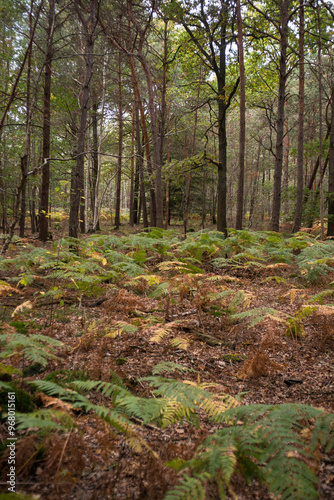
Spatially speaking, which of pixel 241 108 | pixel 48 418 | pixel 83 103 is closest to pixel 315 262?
pixel 48 418

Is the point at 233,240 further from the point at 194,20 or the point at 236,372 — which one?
the point at 194,20

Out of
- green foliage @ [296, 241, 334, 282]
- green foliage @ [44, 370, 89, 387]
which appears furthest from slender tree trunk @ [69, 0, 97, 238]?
green foliage @ [296, 241, 334, 282]

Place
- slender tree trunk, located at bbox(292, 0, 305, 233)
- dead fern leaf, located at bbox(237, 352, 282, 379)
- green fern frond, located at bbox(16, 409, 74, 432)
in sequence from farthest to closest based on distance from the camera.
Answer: slender tree trunk, located at bbox(292, 0, 305, 233)
dead fern leaf, located at bbox(237, 352, 282, 379)
green fern frond, located at bbox(16, 409, 74, 432)

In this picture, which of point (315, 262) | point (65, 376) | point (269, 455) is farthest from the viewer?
point (315, 262)

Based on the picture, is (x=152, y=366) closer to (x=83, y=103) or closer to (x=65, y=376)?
(x=65, y=376)

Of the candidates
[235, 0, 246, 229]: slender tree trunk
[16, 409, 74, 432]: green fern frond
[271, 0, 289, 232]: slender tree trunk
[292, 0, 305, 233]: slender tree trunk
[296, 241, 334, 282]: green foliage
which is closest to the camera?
[16, 409, 74, 432]: green fern frond

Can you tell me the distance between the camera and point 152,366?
3070 mm

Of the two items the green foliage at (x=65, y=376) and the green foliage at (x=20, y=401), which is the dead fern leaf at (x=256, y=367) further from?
the green foliage at (x=20, y=401)

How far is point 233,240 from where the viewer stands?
7.92 meters

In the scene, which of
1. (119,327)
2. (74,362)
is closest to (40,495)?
(74,362)

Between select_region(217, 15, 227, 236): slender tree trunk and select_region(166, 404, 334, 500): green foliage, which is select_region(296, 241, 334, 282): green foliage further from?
select_region(217, 15, 227, 236): slender tree trunk

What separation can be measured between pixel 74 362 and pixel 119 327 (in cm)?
68

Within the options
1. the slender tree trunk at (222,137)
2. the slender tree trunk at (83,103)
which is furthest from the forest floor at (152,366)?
the slender tree trunk at (222,137)

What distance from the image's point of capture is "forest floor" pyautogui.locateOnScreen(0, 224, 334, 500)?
1.56m
